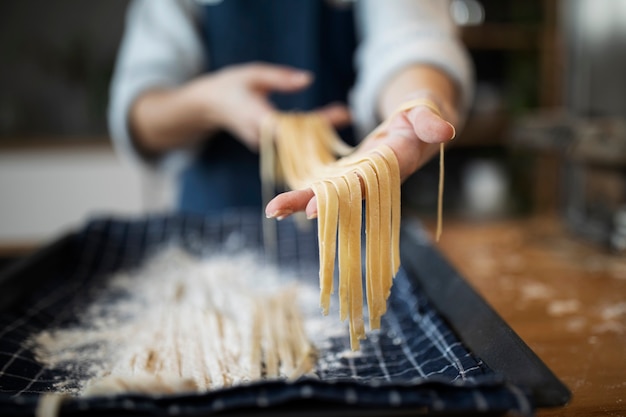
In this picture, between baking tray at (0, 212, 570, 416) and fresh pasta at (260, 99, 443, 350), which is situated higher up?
fresh pasta at (260, 99, 443, 350)

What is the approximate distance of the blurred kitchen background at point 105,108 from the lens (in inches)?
102

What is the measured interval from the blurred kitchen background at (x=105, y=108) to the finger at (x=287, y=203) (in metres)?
2.10

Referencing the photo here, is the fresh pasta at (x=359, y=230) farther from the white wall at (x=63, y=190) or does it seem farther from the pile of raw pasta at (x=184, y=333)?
the white wall at (x=63, y=190)

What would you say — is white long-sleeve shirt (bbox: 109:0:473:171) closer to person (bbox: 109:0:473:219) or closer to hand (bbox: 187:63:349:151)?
person (bbox: 109:0:473:219)

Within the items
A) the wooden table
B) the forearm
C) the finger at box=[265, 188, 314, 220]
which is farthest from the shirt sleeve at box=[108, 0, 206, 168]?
the finger at box=[265, 188, 314, 220]

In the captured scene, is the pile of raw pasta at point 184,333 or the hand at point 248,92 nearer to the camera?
the pile of raw pasta at point 184,333

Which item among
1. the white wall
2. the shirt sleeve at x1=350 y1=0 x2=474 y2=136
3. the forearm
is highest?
the shirt sleeve at x1=350 y1=0 x2=474 y2=136

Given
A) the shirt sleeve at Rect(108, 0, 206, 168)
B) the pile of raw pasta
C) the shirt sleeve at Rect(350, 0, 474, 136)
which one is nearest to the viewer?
the pile of raw pasta

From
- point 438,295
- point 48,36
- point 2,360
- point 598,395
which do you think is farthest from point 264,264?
point 48,36

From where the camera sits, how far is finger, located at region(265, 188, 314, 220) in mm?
474

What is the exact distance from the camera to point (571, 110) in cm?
250

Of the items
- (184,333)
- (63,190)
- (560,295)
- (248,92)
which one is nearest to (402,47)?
(248,92)

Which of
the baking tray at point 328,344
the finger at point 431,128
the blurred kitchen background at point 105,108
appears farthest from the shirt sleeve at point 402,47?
the blurred kitchen background at point 105,108

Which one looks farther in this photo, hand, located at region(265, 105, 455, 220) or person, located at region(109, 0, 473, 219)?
person, located at region(109, 0, 473, 219)
